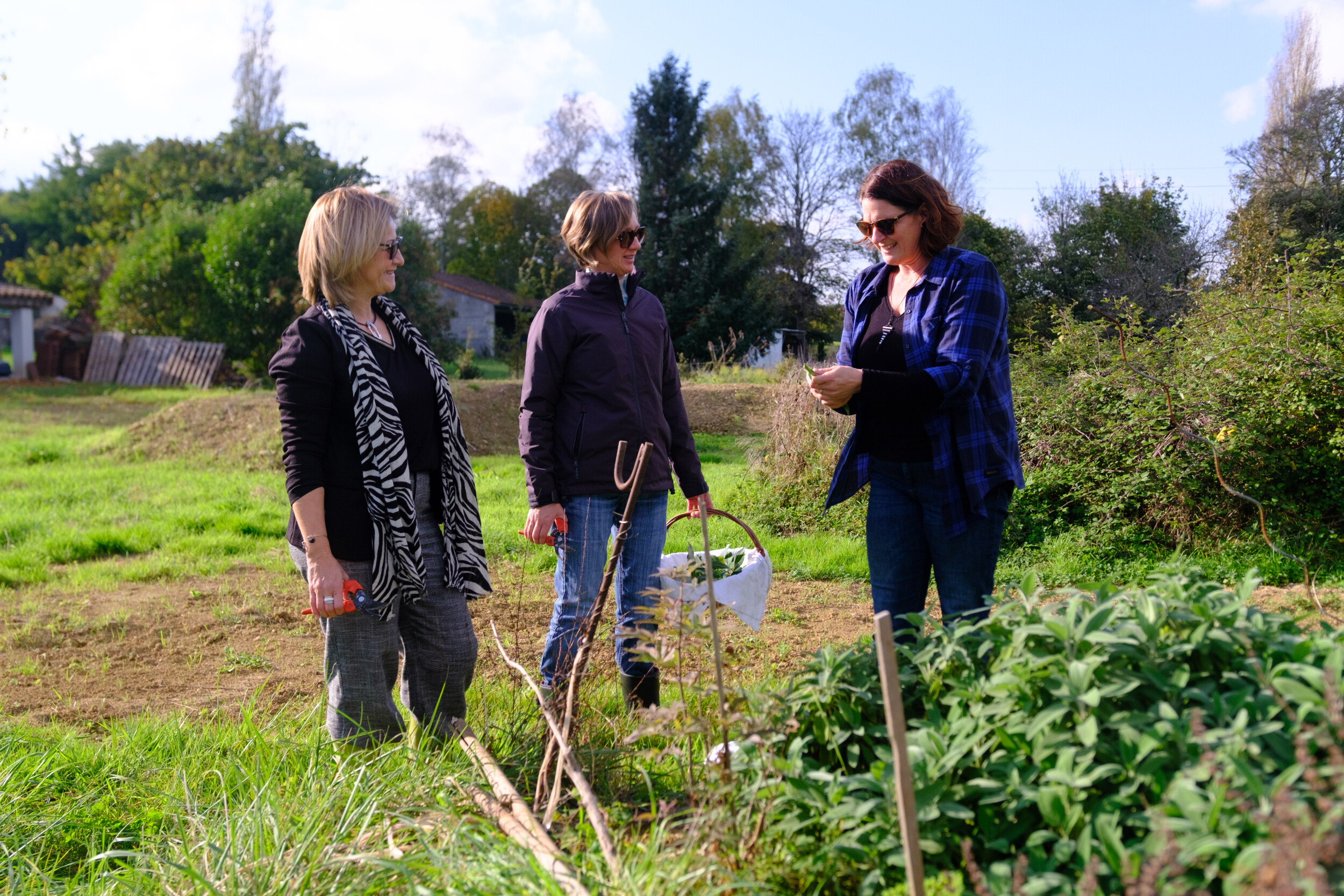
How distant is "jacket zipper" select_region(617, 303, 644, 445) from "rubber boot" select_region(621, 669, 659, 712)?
30.2 inches

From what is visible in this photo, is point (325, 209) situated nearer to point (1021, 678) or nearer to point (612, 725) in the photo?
point (612, 725)

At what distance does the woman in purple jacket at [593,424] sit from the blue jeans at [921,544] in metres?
0.57

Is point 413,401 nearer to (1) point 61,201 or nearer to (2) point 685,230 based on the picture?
(2) point 685,230

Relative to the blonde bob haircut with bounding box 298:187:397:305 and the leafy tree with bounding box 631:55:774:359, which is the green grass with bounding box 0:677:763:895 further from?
the leafy tree with bounding box 631:55:774:359

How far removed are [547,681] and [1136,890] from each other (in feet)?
6.64

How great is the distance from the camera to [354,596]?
2498 mm

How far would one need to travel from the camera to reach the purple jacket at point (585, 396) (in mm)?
2973

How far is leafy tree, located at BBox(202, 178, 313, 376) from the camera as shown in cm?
2048

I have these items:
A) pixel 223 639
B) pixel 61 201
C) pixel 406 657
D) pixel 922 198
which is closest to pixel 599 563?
pixel 406 657

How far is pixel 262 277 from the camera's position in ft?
67.0

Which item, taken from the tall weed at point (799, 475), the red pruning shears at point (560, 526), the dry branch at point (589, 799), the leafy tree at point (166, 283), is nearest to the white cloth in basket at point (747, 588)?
the red pruning shears at point (560, 526)

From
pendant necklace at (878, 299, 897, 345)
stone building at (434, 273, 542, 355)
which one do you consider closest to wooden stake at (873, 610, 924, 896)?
pendant necklace at (878, 299, 897, 345)

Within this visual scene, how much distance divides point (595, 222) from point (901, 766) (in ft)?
7.06

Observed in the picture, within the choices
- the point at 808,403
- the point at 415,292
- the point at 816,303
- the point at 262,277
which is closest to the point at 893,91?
the point at 816,303
